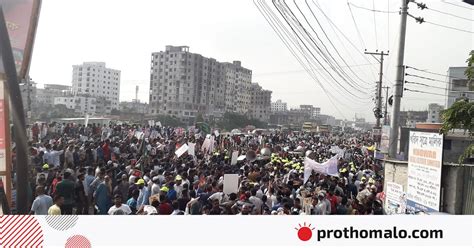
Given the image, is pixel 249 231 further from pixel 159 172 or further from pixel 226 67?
pixel 159 172

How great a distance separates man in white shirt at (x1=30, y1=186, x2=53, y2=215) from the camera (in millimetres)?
5938

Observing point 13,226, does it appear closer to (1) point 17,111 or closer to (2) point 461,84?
(1) point 17,111

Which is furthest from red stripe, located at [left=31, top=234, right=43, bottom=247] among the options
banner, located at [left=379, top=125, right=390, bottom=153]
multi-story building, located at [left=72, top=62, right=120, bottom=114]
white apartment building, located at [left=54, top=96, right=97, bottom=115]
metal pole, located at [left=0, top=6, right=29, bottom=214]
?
banner, located at [left=379, top=125, right=390, bottom=153]

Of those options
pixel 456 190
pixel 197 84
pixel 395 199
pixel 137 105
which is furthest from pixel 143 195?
pixel 456 190

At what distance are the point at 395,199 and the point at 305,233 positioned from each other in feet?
8.81

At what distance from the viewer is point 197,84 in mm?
7141

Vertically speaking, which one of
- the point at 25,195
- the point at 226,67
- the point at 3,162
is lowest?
the point at 25,195

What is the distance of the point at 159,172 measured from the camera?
9703 millimetres

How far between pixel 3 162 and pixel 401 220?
5.21 meters

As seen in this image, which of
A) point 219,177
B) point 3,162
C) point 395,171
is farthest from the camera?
point 219,177

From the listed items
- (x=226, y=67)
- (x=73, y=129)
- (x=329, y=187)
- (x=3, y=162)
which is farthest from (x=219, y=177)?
(x=73, y=129)

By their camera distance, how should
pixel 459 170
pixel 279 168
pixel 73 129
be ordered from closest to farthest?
1. pixel 459 170
2. pixel 279 168
3. pixel 73 129

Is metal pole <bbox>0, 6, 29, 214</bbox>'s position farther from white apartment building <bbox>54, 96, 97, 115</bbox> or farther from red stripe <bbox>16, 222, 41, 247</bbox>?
white apartment building <bbox>54, 96, 97, 115</bbox>

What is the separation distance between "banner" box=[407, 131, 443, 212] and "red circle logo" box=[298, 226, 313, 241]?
2.16 m
